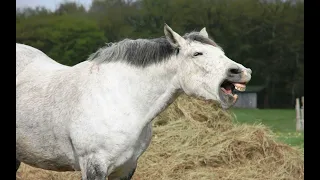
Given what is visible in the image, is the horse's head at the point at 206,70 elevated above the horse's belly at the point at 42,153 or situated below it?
above

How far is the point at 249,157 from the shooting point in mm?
6609

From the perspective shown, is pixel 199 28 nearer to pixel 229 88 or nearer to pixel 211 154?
pixel 211 154

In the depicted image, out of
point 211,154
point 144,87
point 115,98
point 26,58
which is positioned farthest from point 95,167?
point 211,154

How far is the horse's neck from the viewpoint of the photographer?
11.2ft

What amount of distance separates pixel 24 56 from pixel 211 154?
10.3 feet

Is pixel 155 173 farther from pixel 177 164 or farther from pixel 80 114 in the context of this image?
pixel 80 114

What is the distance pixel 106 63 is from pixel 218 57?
858 millimetres

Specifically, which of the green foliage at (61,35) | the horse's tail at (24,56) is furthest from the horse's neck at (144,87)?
the green foliage at (61,35)

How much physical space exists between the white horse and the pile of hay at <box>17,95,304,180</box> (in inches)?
97.4

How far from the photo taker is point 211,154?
6469 millimetres

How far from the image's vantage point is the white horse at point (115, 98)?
3.27 meters

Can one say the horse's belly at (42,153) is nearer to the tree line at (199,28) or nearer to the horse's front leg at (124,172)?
the horse's front leg at (124,172)
